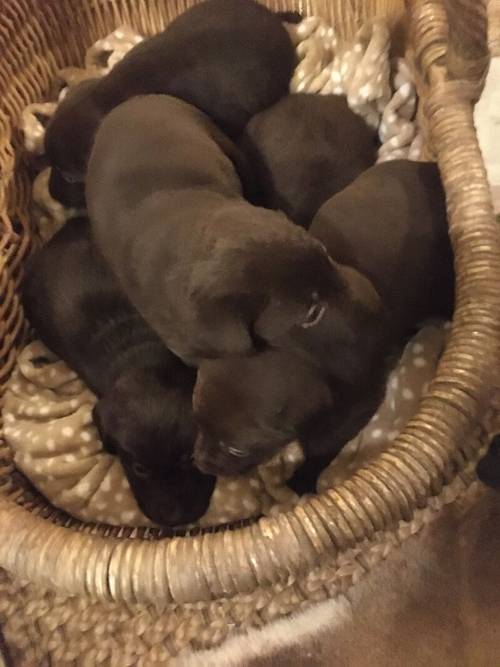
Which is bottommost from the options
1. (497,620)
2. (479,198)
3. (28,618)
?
(497,620)

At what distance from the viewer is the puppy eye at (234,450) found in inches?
36.7

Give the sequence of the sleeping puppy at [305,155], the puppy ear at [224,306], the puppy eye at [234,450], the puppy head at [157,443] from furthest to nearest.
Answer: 1. the sleeping puppy at [305,155]
2. the puppy head at [157,443]
3. the puppy eye at [234,450]
4. the puppy ear at [224,306]

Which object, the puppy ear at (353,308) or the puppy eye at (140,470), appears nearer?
the puppy ear at (353,308)

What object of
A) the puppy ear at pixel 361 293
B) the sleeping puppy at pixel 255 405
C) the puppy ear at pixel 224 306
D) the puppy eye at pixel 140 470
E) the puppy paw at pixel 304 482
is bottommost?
the puppy paw at pixel 304 482

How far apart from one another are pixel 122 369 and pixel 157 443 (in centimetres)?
17

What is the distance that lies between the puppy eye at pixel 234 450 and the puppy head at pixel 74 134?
0.59 meters

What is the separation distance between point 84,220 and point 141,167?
0.29 metres

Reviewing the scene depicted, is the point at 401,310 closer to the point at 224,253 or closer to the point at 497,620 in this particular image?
the point at 224,253

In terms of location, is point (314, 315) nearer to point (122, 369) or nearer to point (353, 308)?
point (353, 308)

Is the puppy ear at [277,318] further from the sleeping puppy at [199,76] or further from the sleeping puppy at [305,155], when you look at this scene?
the sleeping puppy at [199,76]

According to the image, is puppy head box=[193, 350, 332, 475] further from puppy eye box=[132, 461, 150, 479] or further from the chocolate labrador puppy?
puppy eye box=[132, 461, 150, 479]

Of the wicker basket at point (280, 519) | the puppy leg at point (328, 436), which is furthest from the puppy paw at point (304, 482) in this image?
the wicker basket at point (280, 519)

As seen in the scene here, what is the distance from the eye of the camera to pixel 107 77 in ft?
4.40

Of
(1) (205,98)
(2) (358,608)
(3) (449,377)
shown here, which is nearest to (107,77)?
(1) (205,98)
